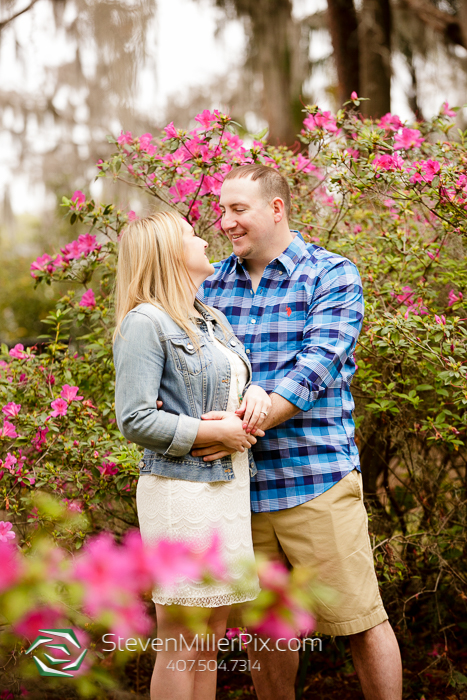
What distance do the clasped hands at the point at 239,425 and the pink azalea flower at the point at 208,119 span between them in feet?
4.25

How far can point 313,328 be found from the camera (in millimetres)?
→ 2057

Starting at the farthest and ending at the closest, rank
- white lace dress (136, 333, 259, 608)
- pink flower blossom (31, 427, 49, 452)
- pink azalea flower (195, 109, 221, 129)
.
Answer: pink azalea flower (195, 109, 221, 129), pink flower blossom (31, 427, 49, 452), white lace dress (136, 333, 259, 608)

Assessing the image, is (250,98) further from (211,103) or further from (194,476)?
(194,476)

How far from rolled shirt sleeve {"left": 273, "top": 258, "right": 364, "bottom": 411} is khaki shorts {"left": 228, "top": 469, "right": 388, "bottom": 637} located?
35cm

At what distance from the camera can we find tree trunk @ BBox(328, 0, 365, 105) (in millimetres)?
6145

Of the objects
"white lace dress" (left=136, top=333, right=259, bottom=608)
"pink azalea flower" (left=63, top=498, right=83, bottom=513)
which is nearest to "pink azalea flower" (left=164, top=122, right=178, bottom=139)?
"white lace dress" (left=136, top=333, right=259, bottom=608)

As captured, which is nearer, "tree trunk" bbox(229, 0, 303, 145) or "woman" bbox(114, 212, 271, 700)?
"woman" bbox(114, 212, 271, 700)

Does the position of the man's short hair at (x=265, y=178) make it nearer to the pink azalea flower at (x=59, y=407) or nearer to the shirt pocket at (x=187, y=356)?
the shirt pocket at (x=187, y=356)

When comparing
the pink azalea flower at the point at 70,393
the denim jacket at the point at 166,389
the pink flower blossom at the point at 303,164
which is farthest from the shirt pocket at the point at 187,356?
the pink flower blossom at the point at 303,164

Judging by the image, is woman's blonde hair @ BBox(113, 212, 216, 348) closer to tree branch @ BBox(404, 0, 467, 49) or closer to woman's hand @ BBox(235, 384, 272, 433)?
woman's hand @ BBox(235, 384, 272, 433)

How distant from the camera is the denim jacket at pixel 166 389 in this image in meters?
1.76

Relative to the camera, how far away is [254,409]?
1857 mm

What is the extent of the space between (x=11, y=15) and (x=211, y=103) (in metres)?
7.18

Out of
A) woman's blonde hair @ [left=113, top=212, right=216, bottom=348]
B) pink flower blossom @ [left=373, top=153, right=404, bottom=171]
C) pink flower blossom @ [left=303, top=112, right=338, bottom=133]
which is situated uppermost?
pink flower blossom @ [left=303, top=112, right=338, bottom=133]
